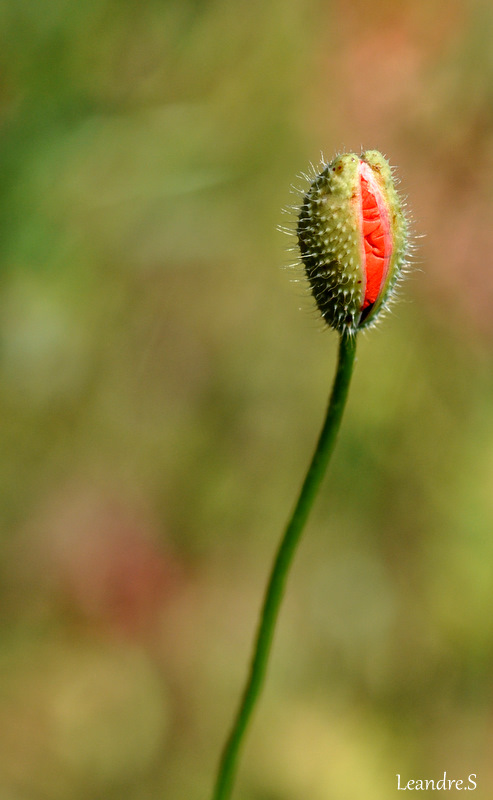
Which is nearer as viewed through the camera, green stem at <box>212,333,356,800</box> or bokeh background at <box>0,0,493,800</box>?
green stem at <box>212,333,356,800</box>

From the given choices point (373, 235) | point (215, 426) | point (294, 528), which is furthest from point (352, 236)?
point (215, 426)

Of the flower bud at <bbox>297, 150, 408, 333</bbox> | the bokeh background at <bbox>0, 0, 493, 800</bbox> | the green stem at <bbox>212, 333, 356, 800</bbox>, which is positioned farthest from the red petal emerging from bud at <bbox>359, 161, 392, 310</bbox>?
the bokeh background at <bbox>0, 0, 493, 800</bbox>

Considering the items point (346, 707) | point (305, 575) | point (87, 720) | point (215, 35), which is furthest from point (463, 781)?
point (215, 35)

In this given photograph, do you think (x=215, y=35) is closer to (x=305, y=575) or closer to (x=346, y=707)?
(x=305, y=575)

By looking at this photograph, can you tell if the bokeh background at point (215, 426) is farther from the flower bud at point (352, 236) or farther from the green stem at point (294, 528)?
the green stem at point (294, 528)

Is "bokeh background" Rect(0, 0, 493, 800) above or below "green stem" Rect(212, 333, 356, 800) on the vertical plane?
above

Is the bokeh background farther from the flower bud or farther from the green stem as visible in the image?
the green stem

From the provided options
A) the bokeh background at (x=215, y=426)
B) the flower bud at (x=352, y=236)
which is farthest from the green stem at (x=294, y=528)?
the bokeh background at (x=215, y=426)
